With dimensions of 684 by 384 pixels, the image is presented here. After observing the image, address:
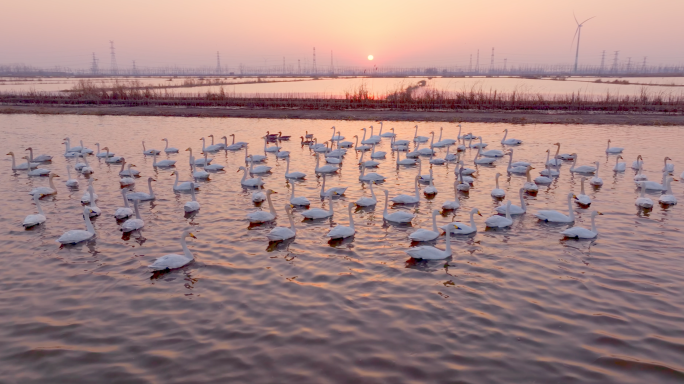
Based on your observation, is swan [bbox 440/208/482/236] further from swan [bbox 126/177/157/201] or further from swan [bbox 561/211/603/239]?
swan [bbox 126/177/157/201]

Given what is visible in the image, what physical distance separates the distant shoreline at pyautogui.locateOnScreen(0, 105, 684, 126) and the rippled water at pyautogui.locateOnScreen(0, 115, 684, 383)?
801 inches

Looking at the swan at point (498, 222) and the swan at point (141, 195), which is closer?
the swan at point (498, 222)

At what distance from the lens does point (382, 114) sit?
36094mm

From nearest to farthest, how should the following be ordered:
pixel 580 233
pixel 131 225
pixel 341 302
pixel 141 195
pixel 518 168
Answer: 1. pixel 341 302
2. pixel 580 233
3. pixel 131 225
4. pixel 141 195
5. pixel 518 168

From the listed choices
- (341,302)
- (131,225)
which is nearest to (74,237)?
(131,225)

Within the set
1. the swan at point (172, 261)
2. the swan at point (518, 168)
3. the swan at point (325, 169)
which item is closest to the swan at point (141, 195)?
the swan at point (172, 261)

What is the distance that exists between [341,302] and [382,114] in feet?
96.9

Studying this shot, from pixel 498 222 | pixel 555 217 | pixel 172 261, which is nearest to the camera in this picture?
pixel 172 261

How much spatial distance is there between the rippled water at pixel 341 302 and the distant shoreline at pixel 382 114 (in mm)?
20358

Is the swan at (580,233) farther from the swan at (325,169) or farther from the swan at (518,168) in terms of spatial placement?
the swan at (325,169)

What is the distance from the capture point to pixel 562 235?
1084cm

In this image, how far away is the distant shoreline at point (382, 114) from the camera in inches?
1233

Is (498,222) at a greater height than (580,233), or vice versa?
(498,222)

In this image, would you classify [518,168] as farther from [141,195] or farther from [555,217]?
[141,195]
